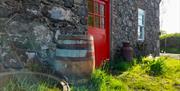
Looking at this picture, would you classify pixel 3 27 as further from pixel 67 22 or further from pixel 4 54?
pixel 67 22

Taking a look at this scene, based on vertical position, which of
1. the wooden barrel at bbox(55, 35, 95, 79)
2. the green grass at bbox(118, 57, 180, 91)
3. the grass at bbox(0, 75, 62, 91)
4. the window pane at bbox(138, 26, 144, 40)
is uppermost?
the window pane at bbox(138, 26, 144, 40)

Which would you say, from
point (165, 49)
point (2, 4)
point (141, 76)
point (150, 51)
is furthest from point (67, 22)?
point (165, 49)

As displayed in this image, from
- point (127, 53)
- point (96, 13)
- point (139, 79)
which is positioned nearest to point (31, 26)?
point (139, 79)

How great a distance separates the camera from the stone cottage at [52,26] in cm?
562

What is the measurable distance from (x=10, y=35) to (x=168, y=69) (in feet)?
16.9

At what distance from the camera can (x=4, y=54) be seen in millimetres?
5539

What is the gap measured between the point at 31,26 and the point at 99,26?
10.7 ft

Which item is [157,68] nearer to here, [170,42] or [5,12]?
[5,12]

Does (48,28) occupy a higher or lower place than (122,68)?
higher

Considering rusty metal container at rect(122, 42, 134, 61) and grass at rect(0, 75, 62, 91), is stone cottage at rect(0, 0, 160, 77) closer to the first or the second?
rusty metal container at rect(122, 42, 134, 61)

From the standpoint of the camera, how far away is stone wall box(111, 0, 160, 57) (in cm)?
994

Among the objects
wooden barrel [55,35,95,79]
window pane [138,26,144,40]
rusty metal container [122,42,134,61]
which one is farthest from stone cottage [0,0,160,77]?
window pane [138,26,144,40]

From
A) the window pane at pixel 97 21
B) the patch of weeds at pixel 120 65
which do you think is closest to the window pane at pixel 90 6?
the window pane at pixel 97 21

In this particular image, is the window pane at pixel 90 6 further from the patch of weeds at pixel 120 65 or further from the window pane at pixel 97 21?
the patch of weeds at pixel 120 65
